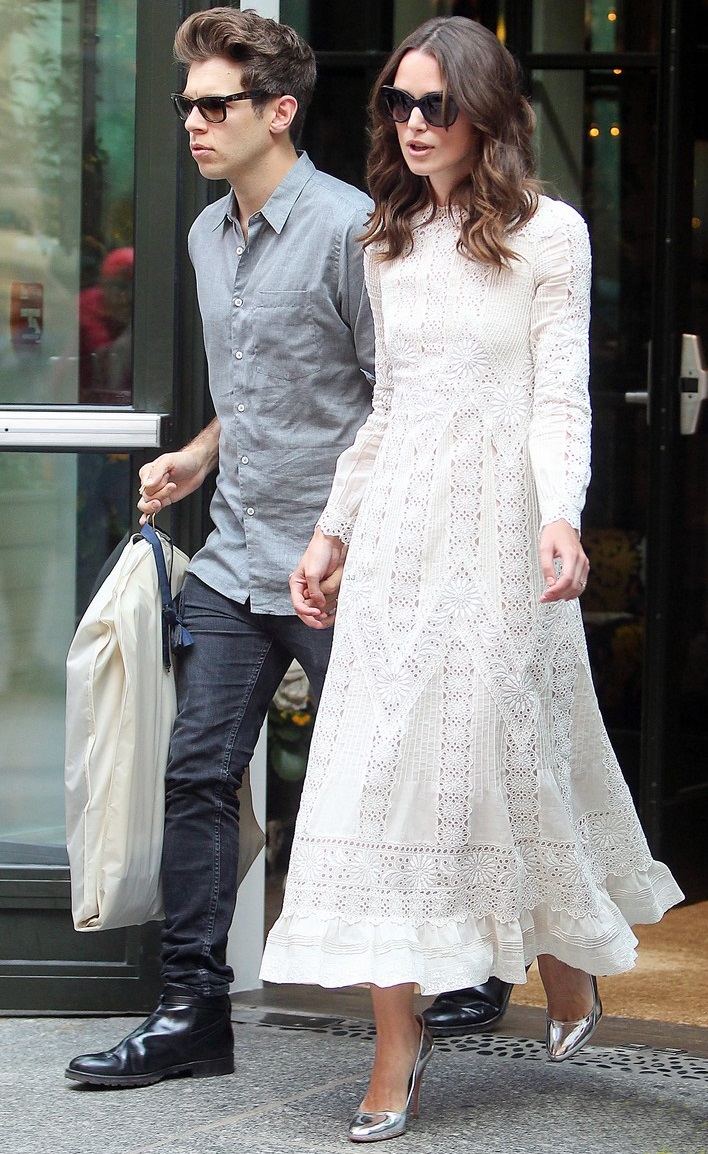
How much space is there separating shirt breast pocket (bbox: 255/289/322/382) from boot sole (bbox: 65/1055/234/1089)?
1.28 metres

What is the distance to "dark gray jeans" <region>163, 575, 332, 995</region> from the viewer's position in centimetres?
319

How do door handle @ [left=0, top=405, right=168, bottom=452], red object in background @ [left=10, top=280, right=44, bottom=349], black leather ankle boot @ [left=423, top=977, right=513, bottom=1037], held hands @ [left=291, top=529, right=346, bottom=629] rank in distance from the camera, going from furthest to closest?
1. red object in background @ [left=10, top=280, right=44, bottom=349]
2. door handle @ [left=0, top=405, right=168, bottom=452]
3. black leather ankle boot @ [left=423, top=977, right=513, bottom=1037]
4. held hands @ [left=291, top=529, right=346, bottom=629]

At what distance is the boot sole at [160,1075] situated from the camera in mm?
3086

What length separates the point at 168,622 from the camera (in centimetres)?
326

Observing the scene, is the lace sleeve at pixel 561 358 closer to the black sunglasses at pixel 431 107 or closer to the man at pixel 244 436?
the black sunglasses at pixel 431 107

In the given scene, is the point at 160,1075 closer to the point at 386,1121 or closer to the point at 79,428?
the point at 386,1121

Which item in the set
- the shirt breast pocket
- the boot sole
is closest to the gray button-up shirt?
the shirt breast pocket

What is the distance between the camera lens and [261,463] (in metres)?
3.20

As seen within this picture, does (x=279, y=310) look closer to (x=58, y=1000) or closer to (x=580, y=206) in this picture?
(x=58, y=1000)

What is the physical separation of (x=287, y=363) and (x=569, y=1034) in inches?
51.7

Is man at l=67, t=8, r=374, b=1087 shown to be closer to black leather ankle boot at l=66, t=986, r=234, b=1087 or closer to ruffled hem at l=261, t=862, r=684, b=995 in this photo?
black leather ankle boot at l=66, t=986, r=234, b=1087

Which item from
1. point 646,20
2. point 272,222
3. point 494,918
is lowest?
point 494,918

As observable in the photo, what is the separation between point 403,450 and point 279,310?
0.47m

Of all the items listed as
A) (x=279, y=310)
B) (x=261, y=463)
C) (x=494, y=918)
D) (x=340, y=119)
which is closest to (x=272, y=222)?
(x=279, y=310)
